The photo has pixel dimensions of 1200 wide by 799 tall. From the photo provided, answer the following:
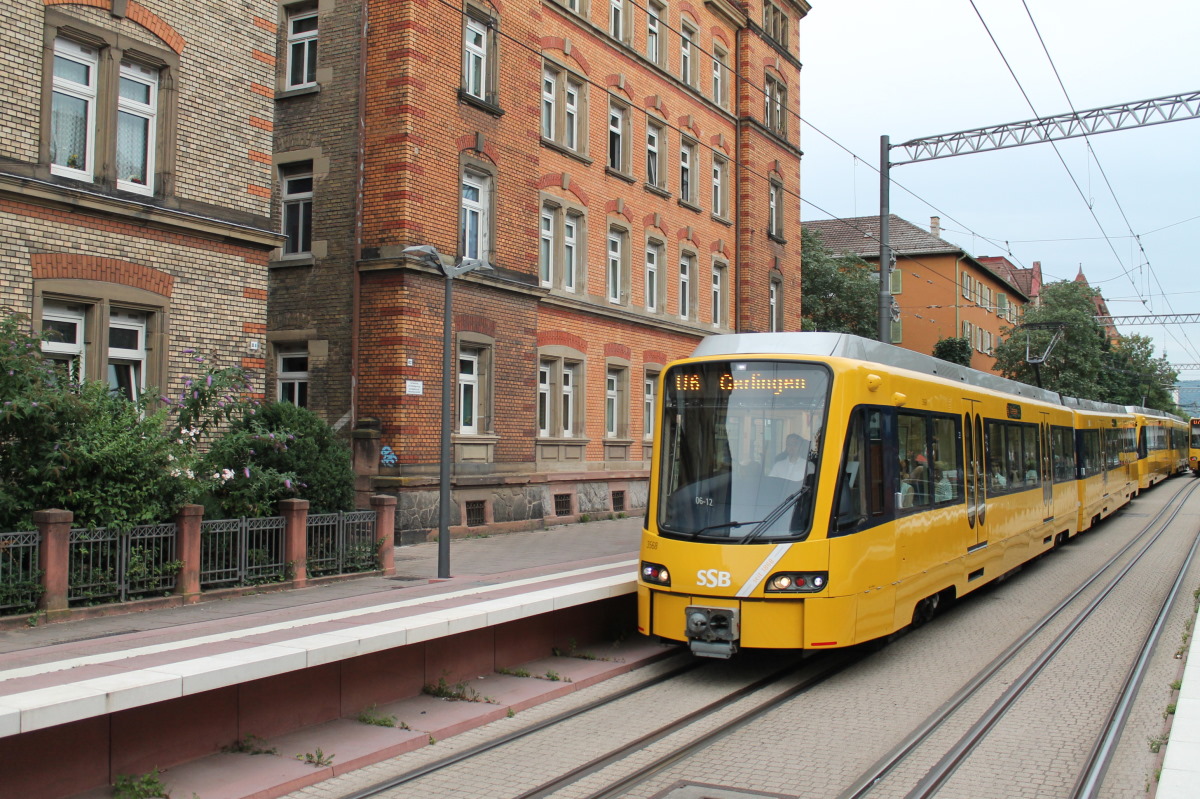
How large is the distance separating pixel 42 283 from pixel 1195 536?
72.9ft

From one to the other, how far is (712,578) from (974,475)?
5.00 m

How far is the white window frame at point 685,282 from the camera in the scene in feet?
98.8

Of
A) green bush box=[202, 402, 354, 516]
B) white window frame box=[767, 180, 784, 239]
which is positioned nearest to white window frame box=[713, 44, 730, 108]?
white window frame box=[767, 180, 784, 239]

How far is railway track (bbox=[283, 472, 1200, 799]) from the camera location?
21.3 feet

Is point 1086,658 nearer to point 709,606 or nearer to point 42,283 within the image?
point 709,606

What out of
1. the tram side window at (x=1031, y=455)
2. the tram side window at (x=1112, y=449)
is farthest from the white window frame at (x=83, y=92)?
the tram side window at (x=1112, y=449)

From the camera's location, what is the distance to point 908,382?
35.5 feet

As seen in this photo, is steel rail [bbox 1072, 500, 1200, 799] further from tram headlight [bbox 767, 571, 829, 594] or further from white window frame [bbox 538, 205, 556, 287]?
white window frame [bbox 538, 205, 556, 287]

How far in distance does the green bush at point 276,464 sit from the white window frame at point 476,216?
6.63m

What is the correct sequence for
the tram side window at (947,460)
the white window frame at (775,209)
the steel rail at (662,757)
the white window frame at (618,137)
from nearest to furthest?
the steel rail at (662,757) < the tram side window at (947,460) < the white window frame at (618,137) < the white window frame at (775,209)

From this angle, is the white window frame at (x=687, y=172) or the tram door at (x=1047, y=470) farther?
the white window frame at (x=687, y=172)

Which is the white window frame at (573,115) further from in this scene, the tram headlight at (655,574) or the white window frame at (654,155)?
the tram headlight at (655,574)

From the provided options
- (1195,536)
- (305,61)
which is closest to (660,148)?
(305,61)

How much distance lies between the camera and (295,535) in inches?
526
